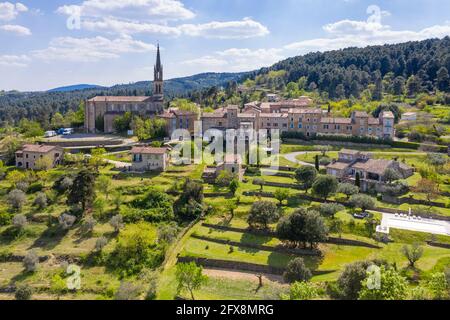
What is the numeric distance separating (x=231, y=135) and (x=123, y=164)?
18.1m

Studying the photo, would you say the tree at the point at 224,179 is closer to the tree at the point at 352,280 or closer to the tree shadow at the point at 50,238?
the tree shadow at the point at 50,238

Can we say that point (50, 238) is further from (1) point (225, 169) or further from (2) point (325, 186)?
(2) point (325, 186)

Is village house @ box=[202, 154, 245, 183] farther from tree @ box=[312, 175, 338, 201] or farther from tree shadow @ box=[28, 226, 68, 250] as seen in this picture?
tree shadow @ box=[28, 226, 68, 250]

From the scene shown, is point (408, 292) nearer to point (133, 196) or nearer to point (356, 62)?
point (133, 196)

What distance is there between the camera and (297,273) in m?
28.5

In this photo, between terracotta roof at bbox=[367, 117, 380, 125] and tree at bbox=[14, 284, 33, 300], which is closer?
tree at bbox=[14, 284, 33, 300]

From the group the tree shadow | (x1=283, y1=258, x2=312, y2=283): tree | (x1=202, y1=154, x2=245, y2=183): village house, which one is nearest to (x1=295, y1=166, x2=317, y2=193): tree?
(x1=202, y1=154, x2=245, y2=183): village house

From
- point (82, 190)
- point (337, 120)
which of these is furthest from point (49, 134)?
point (337, 120)

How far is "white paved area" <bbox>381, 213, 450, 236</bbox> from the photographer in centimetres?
3559

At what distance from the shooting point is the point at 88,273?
32656 millimetres

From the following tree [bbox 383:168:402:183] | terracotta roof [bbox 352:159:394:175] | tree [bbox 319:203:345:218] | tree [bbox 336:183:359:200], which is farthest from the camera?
terracotta roof [bbox 352:159:394:175]

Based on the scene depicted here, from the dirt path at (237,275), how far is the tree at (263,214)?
672cm

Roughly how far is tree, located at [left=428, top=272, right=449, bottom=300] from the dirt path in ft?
35.3

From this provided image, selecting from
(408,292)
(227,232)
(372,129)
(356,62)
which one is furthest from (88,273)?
(356,62)
